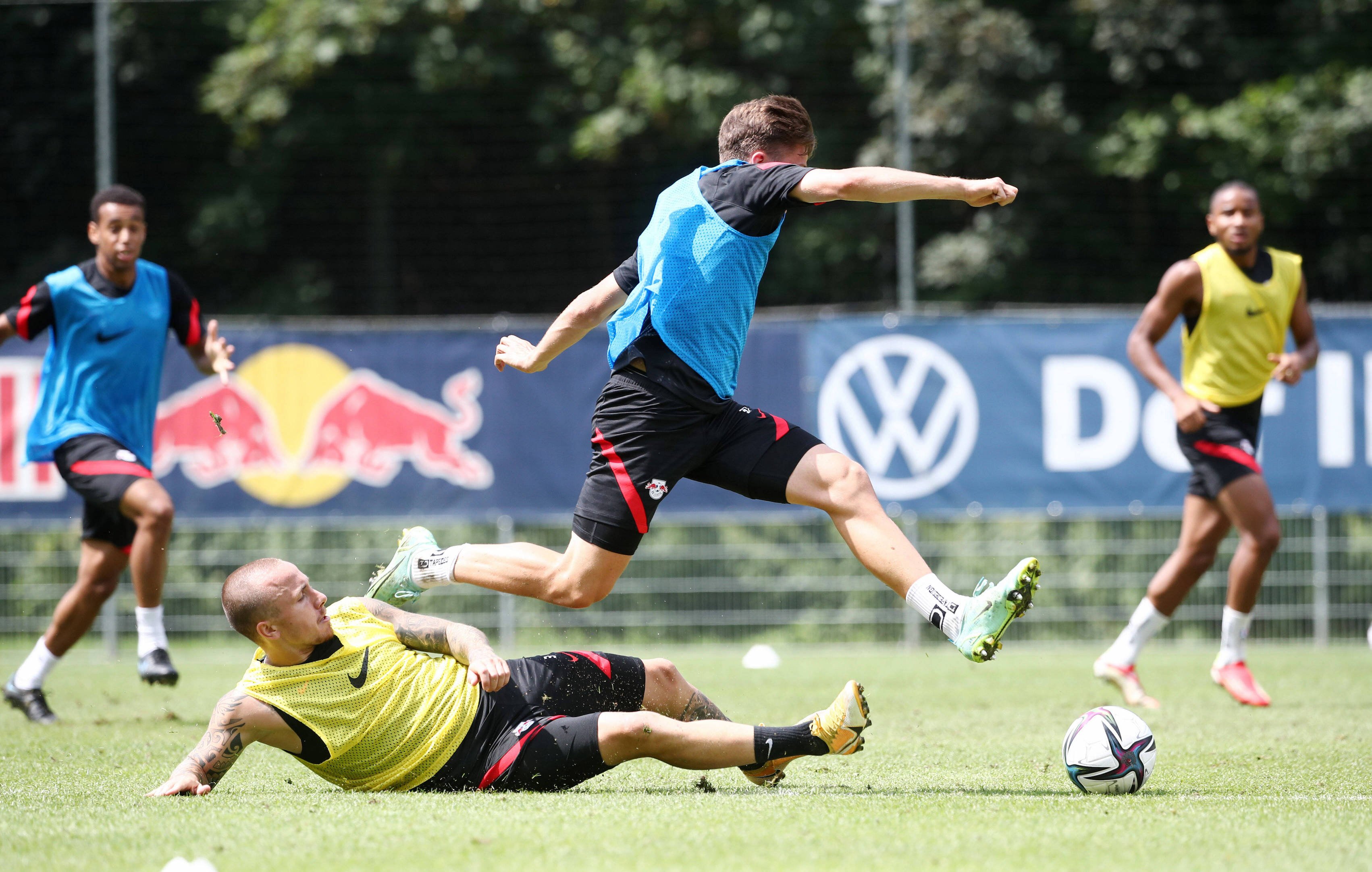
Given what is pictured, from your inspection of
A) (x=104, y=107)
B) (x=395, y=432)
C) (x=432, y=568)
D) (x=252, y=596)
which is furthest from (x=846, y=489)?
(x=104, y=107)

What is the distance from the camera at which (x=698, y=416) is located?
4.73m

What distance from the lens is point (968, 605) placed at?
4.25m

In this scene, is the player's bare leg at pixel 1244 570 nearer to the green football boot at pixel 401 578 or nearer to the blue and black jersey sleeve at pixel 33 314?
the green football boot at pixel 401 578

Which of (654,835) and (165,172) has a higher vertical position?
(165,172)

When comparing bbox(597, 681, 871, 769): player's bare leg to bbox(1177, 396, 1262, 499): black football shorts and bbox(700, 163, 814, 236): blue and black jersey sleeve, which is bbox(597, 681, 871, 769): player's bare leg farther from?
bbox(1177, 396, 1262, 499): black football shorts

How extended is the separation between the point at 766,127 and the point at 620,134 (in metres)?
10.6

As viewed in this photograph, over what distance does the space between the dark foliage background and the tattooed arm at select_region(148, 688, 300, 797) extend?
10653 mm

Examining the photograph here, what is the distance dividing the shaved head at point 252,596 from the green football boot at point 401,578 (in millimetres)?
884

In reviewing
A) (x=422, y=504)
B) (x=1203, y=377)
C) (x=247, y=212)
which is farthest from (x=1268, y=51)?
(x=247, y=212)

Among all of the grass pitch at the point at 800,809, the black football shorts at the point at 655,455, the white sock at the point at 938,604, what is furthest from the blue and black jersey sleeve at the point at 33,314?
the white sock at the point at 938,604

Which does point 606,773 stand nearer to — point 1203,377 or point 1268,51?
point 1203,377

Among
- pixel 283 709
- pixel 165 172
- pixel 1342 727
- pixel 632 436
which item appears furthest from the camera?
pixel 165 172

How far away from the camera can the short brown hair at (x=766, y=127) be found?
4641 mm

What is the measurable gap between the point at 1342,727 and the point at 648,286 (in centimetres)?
363
